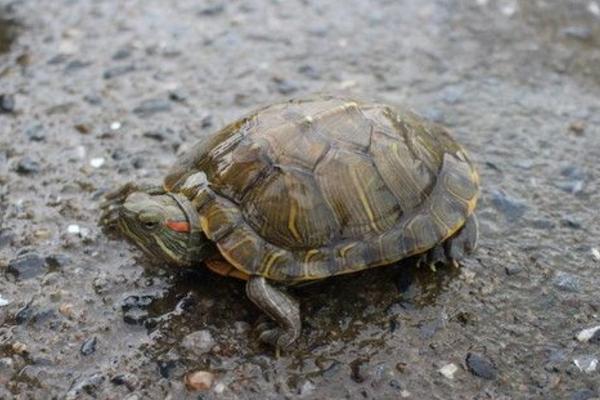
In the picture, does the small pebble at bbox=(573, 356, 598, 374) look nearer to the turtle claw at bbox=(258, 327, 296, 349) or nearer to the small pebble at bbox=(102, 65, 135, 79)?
the turtle claw at bbox=(258, 327, 296, 349)

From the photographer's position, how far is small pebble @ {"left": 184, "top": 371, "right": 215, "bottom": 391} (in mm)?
3633

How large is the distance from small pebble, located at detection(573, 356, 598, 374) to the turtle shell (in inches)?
35.1

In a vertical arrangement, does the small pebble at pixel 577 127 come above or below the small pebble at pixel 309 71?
below

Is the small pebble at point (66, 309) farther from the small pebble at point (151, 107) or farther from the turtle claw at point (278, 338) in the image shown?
the small pebble at point (151, 107)

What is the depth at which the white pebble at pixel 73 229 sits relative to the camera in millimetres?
4504

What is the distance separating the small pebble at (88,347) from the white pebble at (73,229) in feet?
2.83

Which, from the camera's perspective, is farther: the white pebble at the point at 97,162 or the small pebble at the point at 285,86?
the small pebble at the point at 285,86

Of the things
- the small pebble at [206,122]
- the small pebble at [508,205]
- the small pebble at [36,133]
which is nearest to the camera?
the small pebble at [508,205]

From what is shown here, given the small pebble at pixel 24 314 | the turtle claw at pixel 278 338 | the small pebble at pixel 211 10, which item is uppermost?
the small pebble at pixel 211 10

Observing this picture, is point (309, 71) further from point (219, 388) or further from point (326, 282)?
point (219, 388)

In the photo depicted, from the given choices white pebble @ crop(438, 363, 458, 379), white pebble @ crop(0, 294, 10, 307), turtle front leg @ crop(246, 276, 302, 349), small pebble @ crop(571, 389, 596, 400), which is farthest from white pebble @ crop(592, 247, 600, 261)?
white pebble @ crop(0, 294, 10, 307)

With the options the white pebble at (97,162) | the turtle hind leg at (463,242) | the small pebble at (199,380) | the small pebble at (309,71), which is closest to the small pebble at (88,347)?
the small pebble at (199,380)

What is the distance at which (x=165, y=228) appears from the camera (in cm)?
384

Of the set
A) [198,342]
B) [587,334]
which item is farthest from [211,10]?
[587,334]
